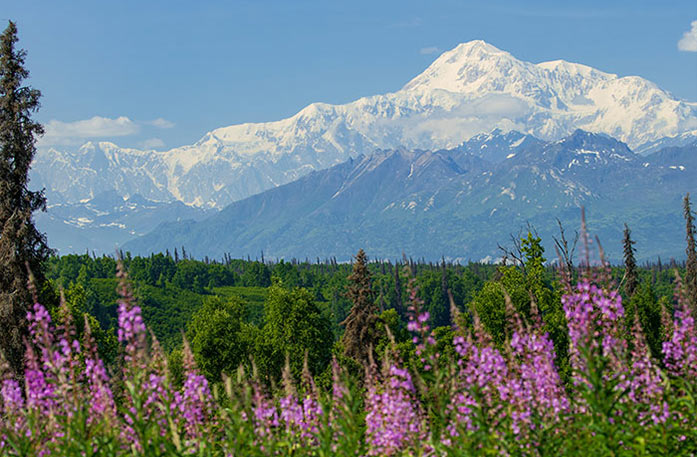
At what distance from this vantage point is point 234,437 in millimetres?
10734

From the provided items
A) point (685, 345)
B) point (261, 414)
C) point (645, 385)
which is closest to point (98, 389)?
point (261, 414)

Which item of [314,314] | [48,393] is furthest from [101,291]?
[48,393]

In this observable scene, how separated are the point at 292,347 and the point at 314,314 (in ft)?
16.7

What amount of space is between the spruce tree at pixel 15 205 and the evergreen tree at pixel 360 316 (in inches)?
1014

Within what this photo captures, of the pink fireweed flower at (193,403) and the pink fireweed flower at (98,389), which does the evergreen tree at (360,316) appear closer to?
the pink fireweed flower at (193,403)

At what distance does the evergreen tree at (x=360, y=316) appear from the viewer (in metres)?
52.1

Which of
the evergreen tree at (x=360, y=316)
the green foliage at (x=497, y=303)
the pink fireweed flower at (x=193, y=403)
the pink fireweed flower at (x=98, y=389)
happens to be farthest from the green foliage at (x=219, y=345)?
the pink fireweed flower at (x=98, y=389)

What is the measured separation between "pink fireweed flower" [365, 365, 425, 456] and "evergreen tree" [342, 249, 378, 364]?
40285mm

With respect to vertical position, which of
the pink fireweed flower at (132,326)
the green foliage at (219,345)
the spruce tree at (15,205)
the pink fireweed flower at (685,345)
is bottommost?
the green foliage at (219,345)

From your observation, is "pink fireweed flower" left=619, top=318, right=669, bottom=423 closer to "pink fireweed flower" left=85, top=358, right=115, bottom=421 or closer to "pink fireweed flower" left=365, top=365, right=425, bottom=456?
"pink fireweed flower" left=365, top=365, right=425, bottom=456

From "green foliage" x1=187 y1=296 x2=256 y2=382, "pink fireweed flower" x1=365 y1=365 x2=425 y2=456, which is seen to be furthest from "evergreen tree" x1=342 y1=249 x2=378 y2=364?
"pink fireweed flower" x1=365 y1=365 x2=425 y2=456

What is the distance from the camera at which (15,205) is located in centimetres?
3006

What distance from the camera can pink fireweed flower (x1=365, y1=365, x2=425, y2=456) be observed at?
1092 centimetres

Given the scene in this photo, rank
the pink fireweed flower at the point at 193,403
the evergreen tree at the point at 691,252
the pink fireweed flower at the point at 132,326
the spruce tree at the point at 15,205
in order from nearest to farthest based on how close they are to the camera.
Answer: the pink fireweed flower at the point at 132,326
the pink fireweed flower at the point at 193,403
the spruce tree at the point at 15,205
the evergreen tree at the point at 691,252
